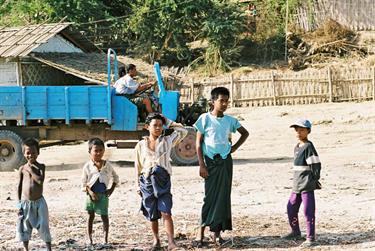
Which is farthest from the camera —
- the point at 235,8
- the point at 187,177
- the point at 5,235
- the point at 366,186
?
the point at 235,8

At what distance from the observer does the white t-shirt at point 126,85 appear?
13320 millimetres

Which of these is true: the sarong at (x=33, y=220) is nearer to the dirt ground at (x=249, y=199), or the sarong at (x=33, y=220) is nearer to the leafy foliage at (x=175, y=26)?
the dirt ground at (x=249, y=199)

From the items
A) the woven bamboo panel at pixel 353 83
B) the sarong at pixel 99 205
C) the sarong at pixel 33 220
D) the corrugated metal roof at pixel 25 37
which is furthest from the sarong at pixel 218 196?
the woven bamboo panel at pixel 353 83

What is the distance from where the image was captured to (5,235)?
7.58m

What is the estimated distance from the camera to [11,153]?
47.0ft

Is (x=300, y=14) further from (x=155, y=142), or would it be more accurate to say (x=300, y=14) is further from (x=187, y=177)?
(x=155, y=142)

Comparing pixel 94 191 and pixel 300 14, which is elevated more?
pixel 300 14

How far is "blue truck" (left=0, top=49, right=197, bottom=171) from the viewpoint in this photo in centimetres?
1364

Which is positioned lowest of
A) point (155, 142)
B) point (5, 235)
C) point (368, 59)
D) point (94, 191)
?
point (5, 235)

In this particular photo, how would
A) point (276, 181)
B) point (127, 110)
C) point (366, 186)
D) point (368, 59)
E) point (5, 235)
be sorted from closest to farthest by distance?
point (5, 235), point (366, 186), point (276, 181), point (127, 110), point (368, 59)

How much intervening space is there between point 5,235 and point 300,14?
24.1 meters

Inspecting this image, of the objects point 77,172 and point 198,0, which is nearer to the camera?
point 77,172

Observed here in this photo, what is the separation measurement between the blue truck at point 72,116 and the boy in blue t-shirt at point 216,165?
267 inches

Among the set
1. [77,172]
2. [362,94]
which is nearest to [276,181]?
[77,172]
